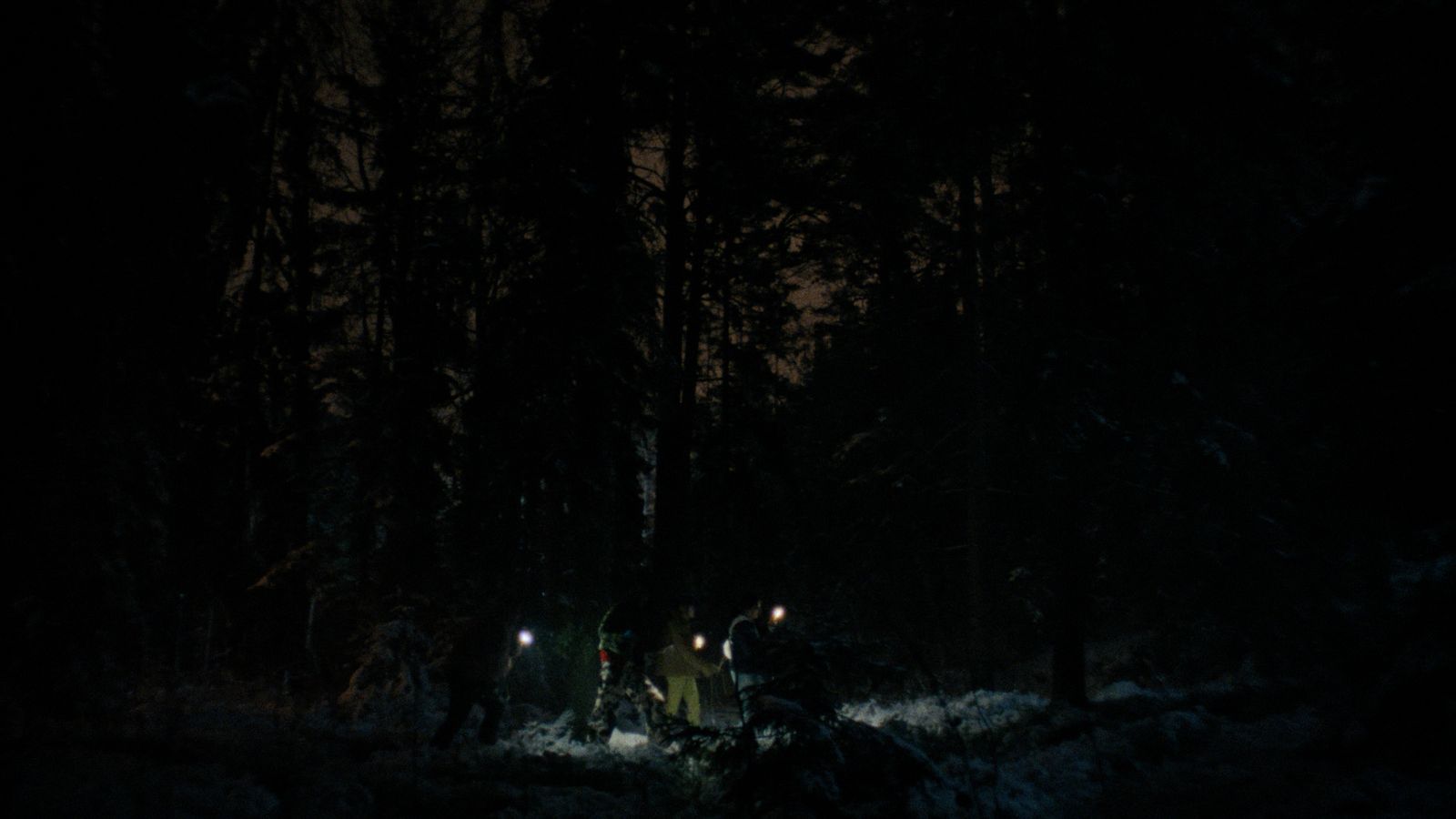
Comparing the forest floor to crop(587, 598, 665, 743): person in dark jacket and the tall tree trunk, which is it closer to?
crop(587, 598, 665, 743): person in dark jacket

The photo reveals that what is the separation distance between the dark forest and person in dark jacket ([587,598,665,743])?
33cm

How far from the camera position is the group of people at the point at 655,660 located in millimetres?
10672

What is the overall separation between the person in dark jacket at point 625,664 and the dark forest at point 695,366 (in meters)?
0.33

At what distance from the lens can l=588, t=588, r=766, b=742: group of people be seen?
10.7 meters

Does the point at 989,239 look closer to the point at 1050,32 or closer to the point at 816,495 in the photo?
the point at 1050,32

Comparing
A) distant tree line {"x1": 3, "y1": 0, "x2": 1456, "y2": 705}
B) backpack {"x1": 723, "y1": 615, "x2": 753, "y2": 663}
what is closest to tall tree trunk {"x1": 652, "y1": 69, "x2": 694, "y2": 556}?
distant tree line {"x1": 3, "y1": 0, "x2": 1456, "y2": 705}

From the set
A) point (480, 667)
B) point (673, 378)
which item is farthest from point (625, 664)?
point (673, 378)

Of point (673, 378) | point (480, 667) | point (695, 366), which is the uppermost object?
point (695, 366)

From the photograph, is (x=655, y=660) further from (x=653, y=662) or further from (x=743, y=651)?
(x=743, y=651)

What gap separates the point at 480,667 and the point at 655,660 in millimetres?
2567

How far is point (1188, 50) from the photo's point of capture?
12.4m

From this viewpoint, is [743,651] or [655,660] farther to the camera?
[655,660]

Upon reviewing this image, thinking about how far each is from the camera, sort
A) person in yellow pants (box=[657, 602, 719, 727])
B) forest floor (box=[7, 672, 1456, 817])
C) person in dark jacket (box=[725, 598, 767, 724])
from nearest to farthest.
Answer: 1. forest floor (box=[7, 672, 1456, 817])
2. person in dark jacket (box=[725, 598, 767, 724])
3. person in yellow pants (box=[657, 602, 719, 727])

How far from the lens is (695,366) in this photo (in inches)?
551
